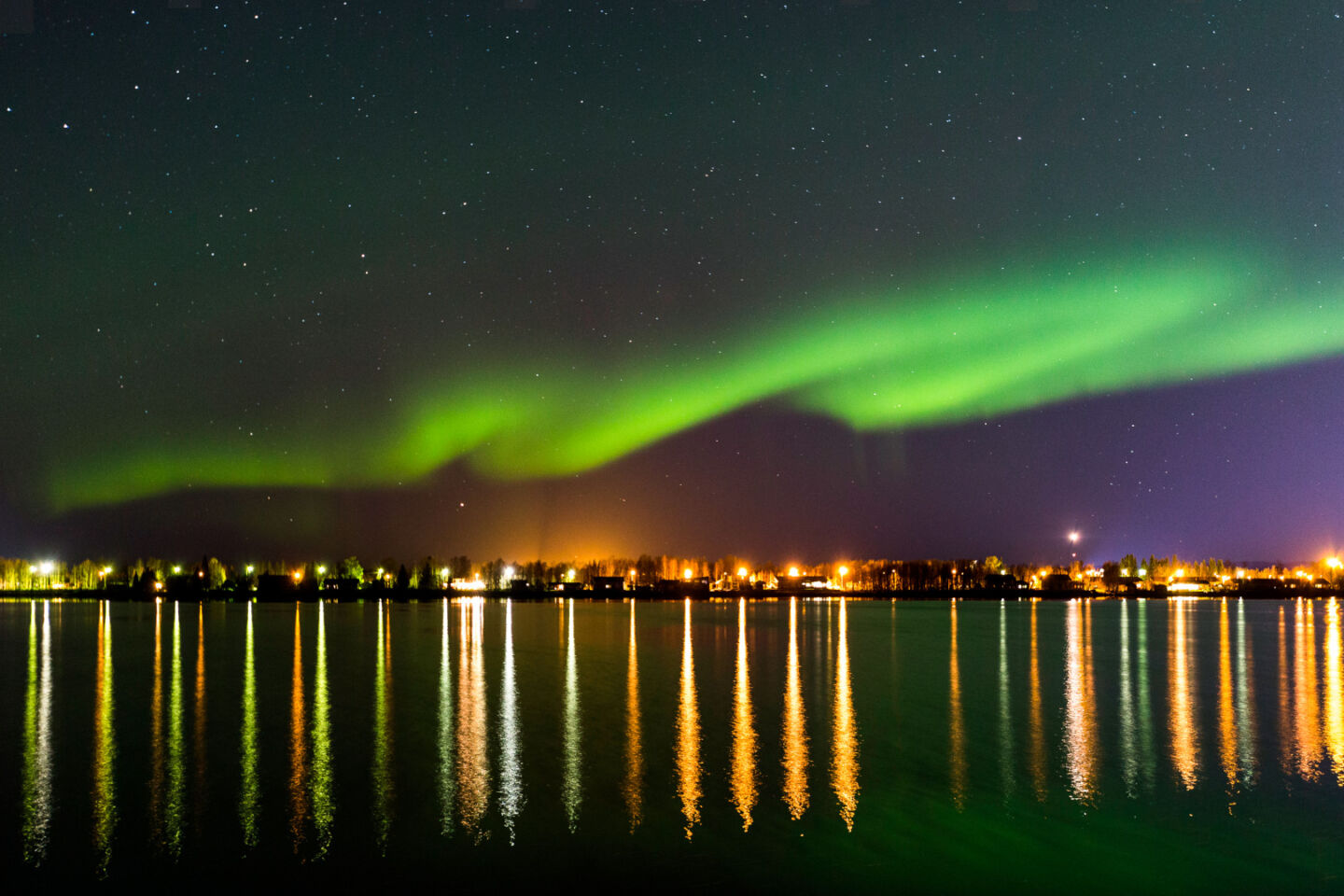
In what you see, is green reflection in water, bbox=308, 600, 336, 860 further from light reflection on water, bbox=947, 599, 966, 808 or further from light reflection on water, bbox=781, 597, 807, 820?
light reflection on water, bbox=947, 599, 966, 808

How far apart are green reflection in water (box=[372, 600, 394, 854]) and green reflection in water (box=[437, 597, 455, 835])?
758 mm

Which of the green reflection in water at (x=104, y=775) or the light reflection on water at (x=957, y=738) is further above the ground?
the green reflection in water at (x=104, y=775)

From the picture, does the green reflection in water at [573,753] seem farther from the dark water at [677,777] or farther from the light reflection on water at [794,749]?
the light reflection on water at [794,749]

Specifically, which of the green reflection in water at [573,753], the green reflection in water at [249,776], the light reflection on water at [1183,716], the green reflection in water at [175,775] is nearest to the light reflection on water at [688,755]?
the green reflection in water at [573,753]

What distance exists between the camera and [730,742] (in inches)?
800

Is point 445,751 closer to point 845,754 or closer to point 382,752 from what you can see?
point 382,752

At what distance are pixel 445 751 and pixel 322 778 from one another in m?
2.77

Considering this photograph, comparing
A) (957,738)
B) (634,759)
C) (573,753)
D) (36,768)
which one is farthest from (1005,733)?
(36,768)

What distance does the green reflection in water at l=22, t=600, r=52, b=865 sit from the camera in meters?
13.6

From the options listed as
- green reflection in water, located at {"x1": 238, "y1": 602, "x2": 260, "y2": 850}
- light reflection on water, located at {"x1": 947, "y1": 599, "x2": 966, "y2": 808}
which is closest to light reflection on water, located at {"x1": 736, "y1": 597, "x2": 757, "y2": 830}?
light reflection on water, located at {"x1": 947, "y1": 599, "x2": 966, "y2": 808}

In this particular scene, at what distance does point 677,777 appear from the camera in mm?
17219

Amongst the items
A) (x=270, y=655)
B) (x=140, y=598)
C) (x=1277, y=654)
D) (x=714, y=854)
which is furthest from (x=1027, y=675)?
(x=140, y=598)

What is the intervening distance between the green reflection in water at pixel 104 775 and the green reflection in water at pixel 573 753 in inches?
237

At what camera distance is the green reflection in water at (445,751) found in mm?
14789
